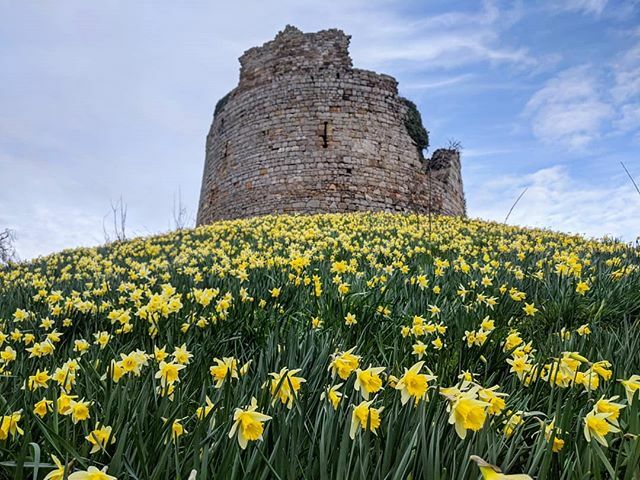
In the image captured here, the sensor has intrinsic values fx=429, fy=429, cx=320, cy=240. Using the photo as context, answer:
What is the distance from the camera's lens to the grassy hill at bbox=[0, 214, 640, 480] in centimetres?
95

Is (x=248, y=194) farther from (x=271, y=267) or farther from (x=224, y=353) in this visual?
→ (x=224, y=353)

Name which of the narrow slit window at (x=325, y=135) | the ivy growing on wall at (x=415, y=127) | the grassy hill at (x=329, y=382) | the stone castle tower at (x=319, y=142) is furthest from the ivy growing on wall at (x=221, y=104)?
the grassy hill at (x=329, y=382)

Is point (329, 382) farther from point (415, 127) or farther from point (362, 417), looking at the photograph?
point (415, 127)

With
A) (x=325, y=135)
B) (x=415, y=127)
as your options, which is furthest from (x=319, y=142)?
(x=415, y=127)

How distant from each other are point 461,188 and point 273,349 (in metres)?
18.0

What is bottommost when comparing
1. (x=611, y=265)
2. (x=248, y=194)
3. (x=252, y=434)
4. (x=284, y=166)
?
(x=252, y=434)

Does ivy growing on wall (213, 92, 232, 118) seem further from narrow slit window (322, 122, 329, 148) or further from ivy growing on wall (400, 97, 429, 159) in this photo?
ivy growing on wall (400, 97, 429, 159)

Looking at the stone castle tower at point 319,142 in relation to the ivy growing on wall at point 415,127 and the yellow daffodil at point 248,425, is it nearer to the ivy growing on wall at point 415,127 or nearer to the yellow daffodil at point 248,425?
the ivy growing on wall at point 415,127

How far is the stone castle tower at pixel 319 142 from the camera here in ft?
48.1

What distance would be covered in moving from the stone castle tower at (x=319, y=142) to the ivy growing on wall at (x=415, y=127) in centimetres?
4

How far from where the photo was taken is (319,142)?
49.0ft

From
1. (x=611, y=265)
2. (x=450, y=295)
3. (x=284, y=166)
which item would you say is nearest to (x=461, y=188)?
(x=284, y=166)

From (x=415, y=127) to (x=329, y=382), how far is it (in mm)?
15914

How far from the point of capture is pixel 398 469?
0.88 meters
